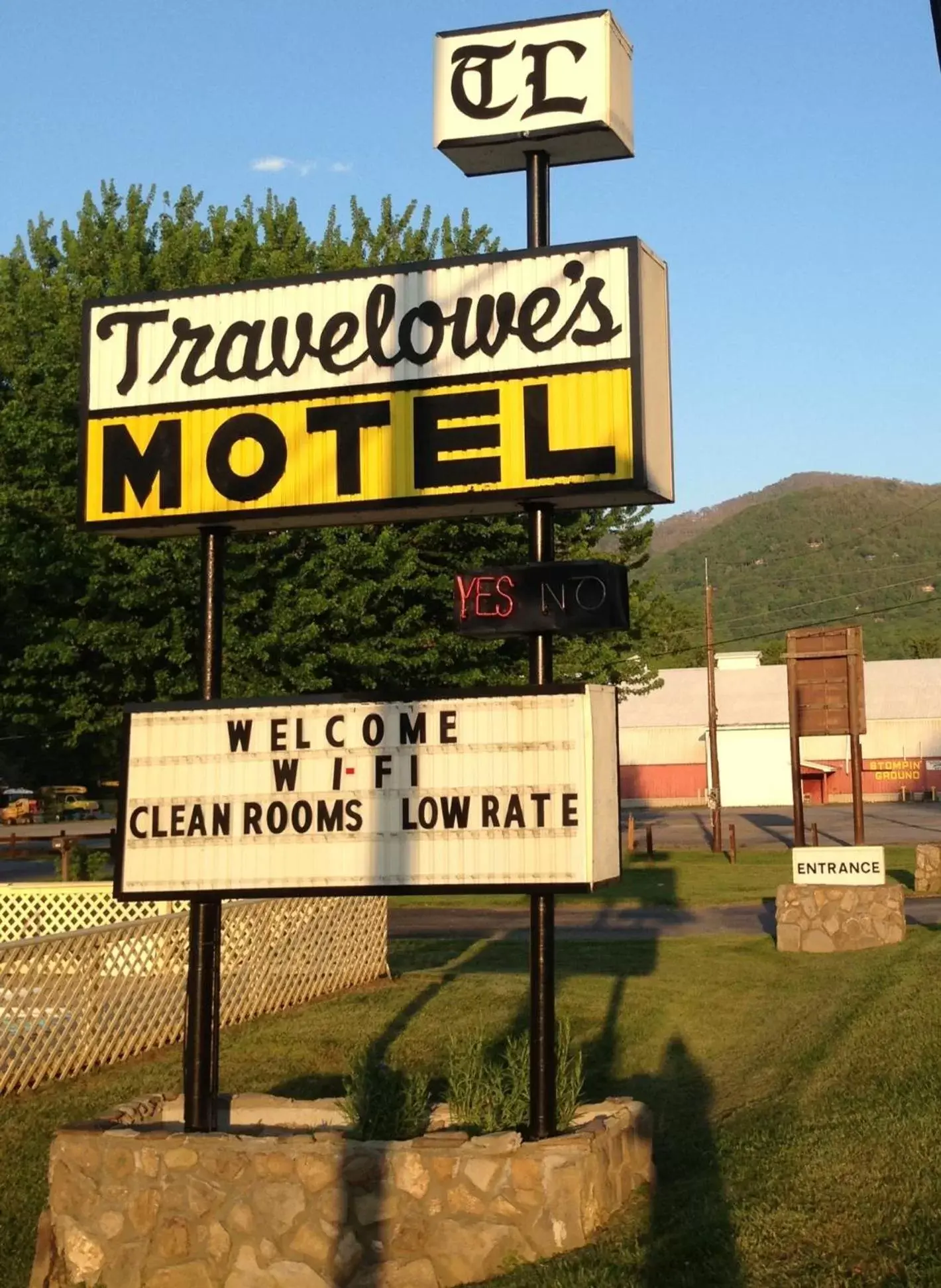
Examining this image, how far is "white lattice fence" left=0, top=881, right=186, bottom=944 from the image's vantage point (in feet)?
60.0

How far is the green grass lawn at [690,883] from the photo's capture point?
104 feet

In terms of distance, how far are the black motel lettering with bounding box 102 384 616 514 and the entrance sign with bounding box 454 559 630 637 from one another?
747mm

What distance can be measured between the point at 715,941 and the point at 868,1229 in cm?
1545

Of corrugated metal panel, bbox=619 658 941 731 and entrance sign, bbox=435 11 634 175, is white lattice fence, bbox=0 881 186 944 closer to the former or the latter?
entrance sign, bbox=435 11 634 175

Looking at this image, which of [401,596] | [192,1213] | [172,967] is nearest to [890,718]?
[401,596]

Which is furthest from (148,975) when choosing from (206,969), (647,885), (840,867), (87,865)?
(647,885)

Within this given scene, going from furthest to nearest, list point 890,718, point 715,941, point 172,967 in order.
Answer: point 890,718 < point 715,941 < point 172,967

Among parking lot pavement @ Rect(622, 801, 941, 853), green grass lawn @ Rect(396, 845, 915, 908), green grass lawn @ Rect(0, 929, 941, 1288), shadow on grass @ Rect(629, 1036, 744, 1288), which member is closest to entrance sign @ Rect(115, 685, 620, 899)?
shadow on grass @ Rect(629, 1036, 744, 1288)

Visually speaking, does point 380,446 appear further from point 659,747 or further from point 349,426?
point 659,747

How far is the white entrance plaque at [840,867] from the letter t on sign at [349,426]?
1299 cm

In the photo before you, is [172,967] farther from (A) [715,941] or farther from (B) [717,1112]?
(A) [715,941]

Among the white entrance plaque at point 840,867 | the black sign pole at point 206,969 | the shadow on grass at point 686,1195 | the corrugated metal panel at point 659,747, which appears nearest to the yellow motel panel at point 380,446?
the black sign pole at point 206,969

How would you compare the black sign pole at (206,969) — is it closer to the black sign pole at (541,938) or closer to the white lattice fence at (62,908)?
the black sign pole at (541,938)

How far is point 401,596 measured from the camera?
2748cm
